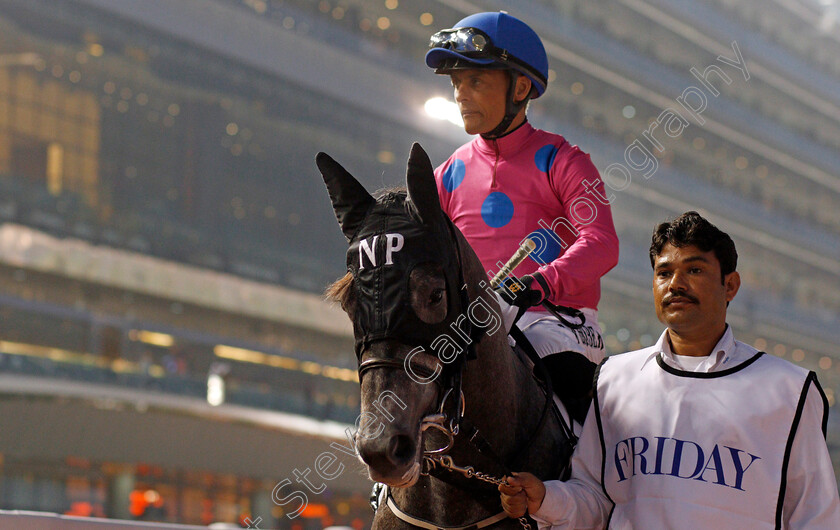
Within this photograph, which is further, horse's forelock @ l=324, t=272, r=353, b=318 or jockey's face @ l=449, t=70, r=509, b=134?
jockey's face @ l=449, t=70, r=509, b=134

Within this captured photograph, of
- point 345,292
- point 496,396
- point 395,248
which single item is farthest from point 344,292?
point 496,396

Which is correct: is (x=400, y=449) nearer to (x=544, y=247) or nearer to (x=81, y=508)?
(x=544, y=247)

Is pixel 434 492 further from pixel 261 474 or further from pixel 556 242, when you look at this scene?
pixel 261 474

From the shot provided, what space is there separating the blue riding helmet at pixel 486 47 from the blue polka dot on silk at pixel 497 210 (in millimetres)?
440

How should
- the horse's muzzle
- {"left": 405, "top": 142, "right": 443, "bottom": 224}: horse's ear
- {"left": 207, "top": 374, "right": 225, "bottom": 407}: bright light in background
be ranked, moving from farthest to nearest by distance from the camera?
{"left": 207, "top": 374, "right": 225, "bottom": 407}: bright light in background
{"left": 405, "top": 142, "right": 443, "bottom": 224}: horse's ear
the horse's muzzle

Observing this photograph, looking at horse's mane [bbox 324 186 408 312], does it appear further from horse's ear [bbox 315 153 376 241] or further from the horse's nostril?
the horse's nostril

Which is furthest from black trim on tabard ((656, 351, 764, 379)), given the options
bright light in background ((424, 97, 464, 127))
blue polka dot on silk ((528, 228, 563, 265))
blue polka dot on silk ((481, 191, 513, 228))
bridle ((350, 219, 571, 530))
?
bright light in background ((424, 97, 464, 127))

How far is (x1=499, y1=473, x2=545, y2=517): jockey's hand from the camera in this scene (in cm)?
261

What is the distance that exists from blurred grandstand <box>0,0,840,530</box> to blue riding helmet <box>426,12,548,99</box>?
16.1 metres

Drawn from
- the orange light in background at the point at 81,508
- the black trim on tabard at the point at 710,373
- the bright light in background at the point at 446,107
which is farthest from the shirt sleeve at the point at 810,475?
the orange light in background at the point at 81,508

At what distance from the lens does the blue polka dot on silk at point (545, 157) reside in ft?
11.7

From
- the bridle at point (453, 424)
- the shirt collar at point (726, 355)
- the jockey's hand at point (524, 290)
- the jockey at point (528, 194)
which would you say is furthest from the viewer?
the jockey at point (528, 194)

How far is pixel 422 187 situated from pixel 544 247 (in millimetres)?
1090

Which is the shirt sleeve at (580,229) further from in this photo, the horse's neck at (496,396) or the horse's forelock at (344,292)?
the horse's forelock at (344,292)
